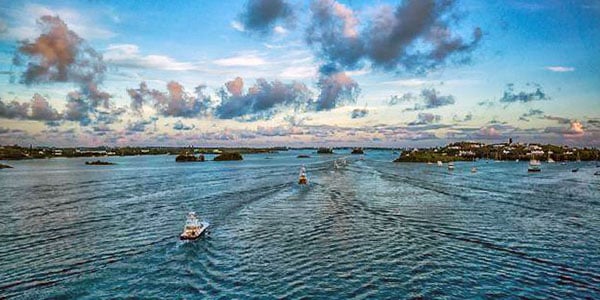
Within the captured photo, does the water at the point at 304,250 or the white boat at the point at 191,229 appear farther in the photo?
the white boat at the point at 191,229

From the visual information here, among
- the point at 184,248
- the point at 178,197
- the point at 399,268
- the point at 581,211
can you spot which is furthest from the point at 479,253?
the point at 178,197

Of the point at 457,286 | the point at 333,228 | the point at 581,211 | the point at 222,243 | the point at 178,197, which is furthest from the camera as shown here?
the point at 178,197

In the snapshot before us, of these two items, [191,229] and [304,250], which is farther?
[191,229]

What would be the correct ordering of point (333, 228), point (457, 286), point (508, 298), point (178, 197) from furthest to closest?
1. point (178, 197)
2. point (333, 228)
3. point (457, 286)
4. point (508, 298)

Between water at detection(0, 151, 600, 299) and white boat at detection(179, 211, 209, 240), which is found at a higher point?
white boat at detection(179, 211, 209, 240)

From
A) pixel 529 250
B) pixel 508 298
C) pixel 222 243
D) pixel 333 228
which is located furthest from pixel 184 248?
pixel 529 250

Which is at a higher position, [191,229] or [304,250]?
[191,229]

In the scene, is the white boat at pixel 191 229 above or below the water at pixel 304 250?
above

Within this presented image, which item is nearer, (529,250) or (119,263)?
(119,263)

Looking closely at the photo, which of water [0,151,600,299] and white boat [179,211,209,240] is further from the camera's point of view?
white boat [179,211,209,240]

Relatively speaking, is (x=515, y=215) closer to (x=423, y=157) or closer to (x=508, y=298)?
(x=508, y=298)
